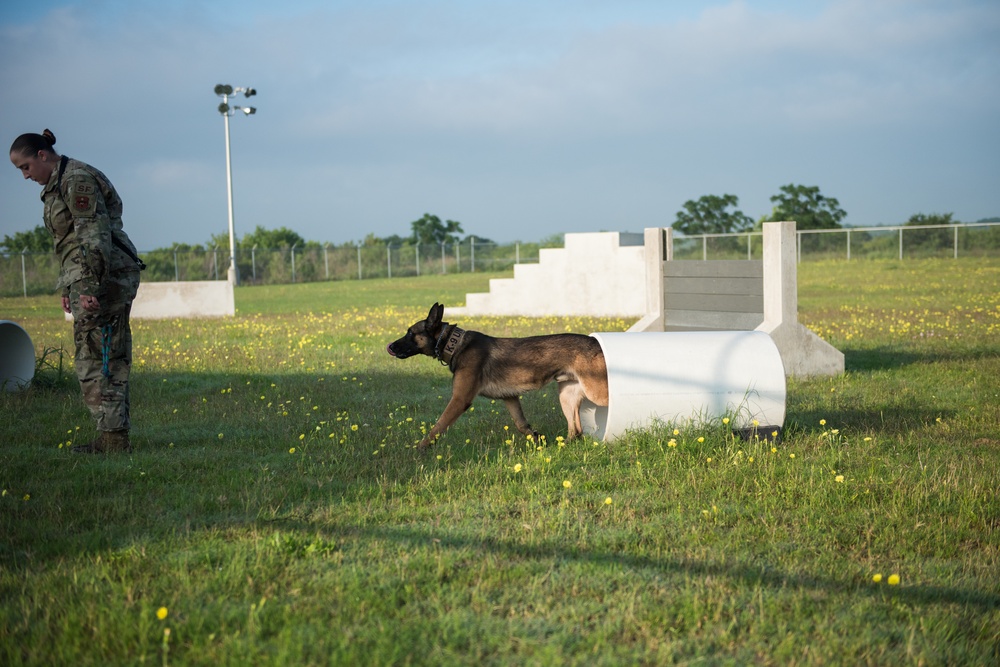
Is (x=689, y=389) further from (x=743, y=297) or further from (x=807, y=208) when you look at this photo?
(x=807, y=208)

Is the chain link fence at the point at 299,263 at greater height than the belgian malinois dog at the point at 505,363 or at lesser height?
greater

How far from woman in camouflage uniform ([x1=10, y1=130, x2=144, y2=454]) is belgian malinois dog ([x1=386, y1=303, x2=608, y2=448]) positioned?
Answer: 2.16 meters

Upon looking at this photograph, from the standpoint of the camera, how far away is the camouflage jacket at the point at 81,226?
22.3ft

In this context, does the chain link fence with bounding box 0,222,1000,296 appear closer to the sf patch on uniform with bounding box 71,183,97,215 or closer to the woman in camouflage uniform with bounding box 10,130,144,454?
the woman in camouflage uniform with bounding box 10,130,144,454

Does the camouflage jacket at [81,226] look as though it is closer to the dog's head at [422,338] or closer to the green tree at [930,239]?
the dog's head at [422,338]

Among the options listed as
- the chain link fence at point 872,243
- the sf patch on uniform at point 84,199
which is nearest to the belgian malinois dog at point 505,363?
the sf patch on uniform at point 84,199

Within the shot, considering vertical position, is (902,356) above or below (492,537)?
above

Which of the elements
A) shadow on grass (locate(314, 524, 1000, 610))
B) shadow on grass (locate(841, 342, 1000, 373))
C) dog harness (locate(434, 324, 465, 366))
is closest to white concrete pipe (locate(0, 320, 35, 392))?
dog harness (locate(434, 324, 465, 366))

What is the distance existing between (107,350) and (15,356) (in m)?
4.49

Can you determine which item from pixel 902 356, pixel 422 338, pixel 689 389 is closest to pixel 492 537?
pixel 689 389

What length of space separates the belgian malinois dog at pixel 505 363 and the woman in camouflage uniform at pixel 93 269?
216 centimetres

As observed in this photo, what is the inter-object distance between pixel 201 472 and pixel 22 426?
2803mm

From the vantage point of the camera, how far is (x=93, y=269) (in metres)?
6.76

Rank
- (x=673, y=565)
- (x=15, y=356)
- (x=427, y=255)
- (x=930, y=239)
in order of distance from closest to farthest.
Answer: (x=673, y=565), (x=15, y=356), (x=930, y=239), (x=427, y=255)
